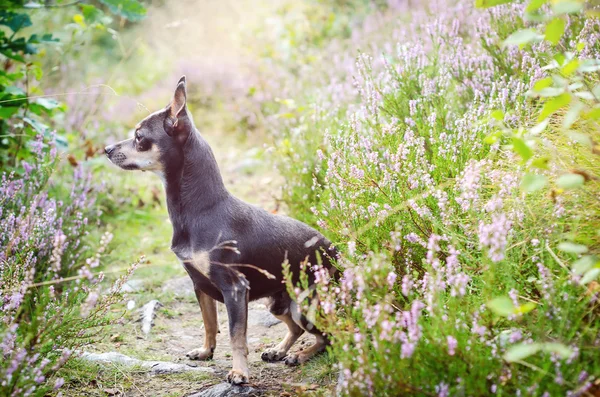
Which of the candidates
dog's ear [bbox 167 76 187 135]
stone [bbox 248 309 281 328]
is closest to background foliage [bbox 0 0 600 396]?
dog's ear [bbox 167 76 187 135]

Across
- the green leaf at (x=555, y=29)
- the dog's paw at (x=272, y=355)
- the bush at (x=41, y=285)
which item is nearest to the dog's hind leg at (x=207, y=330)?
the dog's paw at (x=272, y=355)

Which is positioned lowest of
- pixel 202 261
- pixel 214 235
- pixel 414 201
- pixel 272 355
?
pixel 272 355

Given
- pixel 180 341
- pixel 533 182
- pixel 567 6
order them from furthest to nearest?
pixel 180 341
pixel 533 182
pixel 567 6

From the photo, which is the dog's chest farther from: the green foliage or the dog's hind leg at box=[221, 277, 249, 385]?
the green foliage

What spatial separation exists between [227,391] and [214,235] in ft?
2.77

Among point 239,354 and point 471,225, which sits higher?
point 471,225

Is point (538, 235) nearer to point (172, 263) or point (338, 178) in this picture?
point (338, 178)

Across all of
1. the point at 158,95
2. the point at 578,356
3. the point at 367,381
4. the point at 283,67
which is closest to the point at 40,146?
the point at 367,381

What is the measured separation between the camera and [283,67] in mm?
8336

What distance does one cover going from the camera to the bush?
2326mm

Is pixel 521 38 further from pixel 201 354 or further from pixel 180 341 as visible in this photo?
pixel 180 341

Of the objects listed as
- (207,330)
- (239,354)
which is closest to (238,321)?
(239,354)

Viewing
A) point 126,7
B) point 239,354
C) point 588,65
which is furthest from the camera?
point 126,7

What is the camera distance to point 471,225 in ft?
9.43
